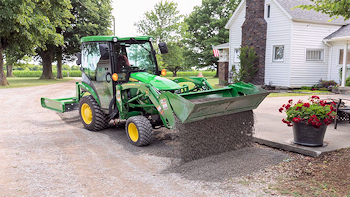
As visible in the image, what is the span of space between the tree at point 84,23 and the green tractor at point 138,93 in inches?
1018

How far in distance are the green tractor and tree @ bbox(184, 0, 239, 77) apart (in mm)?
35576

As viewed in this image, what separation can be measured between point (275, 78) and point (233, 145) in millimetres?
14069

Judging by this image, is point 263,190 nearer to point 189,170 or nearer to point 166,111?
point 189,170

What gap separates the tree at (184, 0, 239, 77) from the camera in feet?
141

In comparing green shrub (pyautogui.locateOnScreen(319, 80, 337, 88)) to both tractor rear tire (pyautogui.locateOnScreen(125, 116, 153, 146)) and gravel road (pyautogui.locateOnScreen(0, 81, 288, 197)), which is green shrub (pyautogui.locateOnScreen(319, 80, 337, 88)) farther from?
tractor rear tire (pyautogui.locateOnScreen(125, 116, 153, 146))

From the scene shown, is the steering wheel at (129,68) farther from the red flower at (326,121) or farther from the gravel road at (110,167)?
the red flower at (326,121)

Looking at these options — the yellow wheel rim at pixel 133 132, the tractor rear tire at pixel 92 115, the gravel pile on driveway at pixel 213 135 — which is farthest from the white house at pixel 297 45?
the yellow wheel rim at pixel 133 132

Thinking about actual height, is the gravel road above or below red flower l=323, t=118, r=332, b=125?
below

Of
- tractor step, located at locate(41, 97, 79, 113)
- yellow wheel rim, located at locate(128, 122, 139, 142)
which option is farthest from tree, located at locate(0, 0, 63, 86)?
yellow wheel rim, located at locate(128, 122, 139, 142)

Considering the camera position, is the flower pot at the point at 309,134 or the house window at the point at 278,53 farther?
the house window at the point at 278,53

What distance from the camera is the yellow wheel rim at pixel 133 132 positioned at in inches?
255

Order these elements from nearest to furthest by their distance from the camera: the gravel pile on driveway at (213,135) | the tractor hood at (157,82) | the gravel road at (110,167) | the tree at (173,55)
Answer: the gravel road at (110,167), the gravel pile on driveway at (213,135), the tractor hood at (157,82), the tree at (173,55)

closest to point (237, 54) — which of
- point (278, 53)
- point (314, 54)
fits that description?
point (278, 53)

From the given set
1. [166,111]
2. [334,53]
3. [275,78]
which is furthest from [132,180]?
[334,53]
